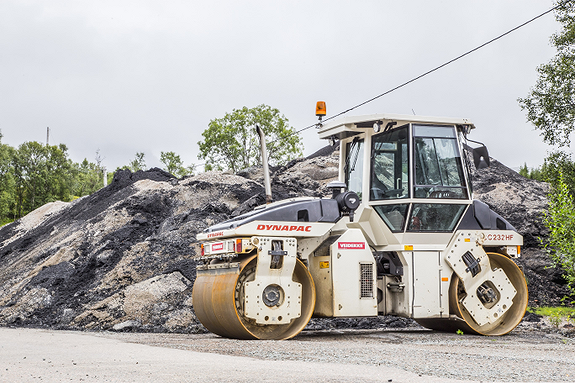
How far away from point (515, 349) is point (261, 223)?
145 inches

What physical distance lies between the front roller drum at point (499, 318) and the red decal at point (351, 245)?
172 centimetres

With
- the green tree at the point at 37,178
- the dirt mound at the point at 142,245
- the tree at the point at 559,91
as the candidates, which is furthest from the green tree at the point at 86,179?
the tree at the point at 559,91

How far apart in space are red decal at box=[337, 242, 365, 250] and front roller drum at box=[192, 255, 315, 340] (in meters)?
0.62

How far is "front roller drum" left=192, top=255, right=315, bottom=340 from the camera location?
8266 millimetres

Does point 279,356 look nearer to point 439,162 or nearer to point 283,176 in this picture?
point 439,162

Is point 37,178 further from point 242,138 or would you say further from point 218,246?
point 218,246

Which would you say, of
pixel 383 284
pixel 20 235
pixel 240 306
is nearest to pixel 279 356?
pixel 240 306

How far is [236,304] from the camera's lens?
8320mm

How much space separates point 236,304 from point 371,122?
3.57 metres

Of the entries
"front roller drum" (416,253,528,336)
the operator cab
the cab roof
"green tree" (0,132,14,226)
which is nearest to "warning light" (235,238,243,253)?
the operator cab

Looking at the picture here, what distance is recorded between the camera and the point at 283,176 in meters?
22.0

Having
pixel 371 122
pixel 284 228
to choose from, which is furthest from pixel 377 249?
pixel 371 122

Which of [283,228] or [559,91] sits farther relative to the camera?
[559,91]

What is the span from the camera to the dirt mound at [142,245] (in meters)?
12.4
